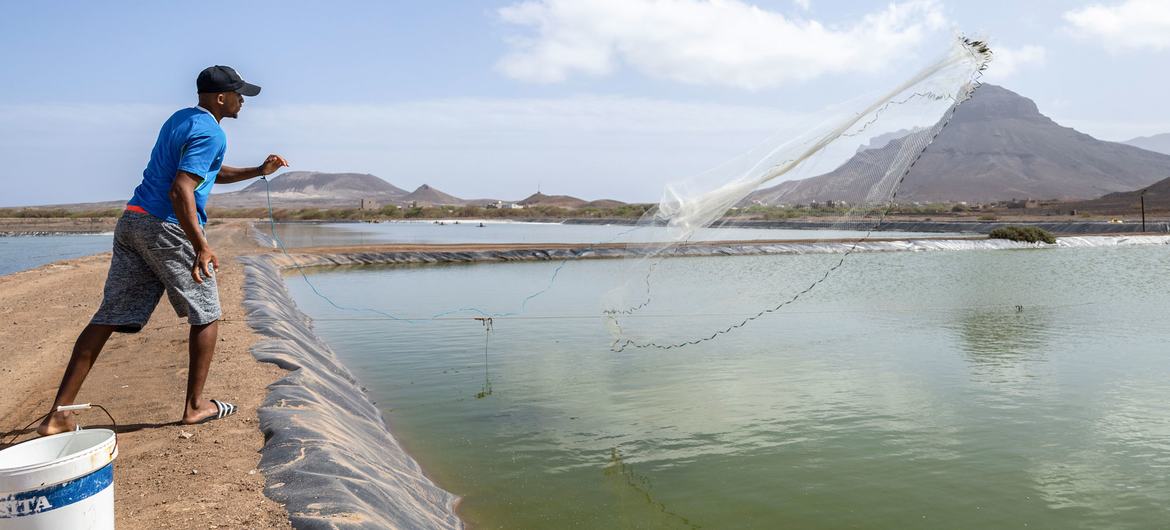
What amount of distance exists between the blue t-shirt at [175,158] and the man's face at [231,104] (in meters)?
0.21

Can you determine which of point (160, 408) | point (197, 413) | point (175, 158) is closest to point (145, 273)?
point (175, 158)

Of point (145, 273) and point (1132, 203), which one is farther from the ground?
point (1132, 203)

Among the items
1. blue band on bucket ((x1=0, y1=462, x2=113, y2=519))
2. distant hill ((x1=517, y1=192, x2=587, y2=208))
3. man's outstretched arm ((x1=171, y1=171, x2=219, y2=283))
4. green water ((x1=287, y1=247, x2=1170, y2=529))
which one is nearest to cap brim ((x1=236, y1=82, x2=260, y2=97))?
man's outstretched arm ((x1=171, y1=171, x2=219, y2=283))

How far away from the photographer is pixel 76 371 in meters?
3.75

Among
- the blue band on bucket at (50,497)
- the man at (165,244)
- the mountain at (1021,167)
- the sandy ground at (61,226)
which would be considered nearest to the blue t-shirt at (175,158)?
the man at (165,244)

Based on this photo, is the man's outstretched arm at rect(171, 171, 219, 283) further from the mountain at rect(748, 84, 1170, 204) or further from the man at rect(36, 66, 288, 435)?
the mountain at rect(748, 84, 1170, 204)

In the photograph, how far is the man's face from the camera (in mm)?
4062

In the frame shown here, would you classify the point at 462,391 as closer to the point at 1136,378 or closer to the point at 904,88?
the point at 904,88

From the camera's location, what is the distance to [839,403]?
283 inches

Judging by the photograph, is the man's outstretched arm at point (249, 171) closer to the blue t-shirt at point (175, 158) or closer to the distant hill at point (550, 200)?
the blue t-shirt at point (175, 158)

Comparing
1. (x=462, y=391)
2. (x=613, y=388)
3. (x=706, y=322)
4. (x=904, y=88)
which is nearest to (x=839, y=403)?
(x=613, y=388)

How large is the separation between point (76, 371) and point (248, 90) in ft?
5.54

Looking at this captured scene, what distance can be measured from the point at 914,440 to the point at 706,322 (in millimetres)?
6204

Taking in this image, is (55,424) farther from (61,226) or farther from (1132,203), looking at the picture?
(1132,203)
